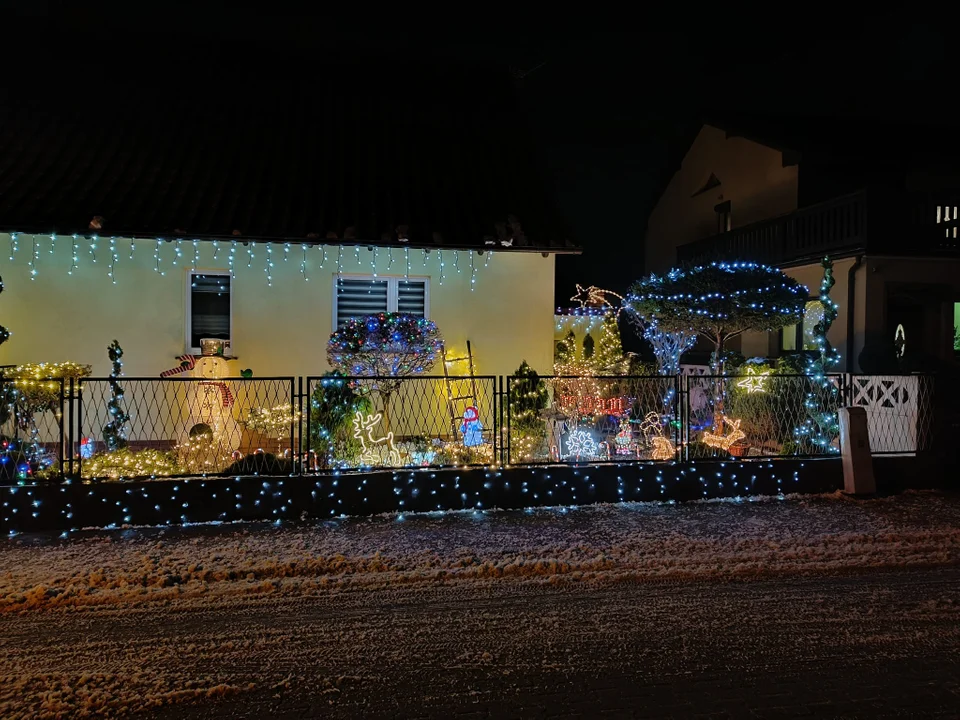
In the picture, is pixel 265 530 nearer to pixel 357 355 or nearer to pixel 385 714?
pixel 357 355

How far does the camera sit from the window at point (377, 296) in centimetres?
1009

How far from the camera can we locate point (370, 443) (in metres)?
8.15

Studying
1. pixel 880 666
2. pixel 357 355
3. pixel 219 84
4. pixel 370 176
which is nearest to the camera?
pixel 880 666

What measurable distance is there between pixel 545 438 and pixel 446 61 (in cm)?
965

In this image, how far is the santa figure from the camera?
8656 millimetres

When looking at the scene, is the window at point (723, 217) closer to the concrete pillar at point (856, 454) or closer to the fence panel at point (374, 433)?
the concrete pillar at point (856, 454)

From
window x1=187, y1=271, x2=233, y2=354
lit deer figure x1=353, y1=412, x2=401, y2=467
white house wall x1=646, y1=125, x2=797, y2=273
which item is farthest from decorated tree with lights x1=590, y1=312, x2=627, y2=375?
window x1=187, y1=271, x2=233, y2=354

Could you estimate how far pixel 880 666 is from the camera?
371 cm

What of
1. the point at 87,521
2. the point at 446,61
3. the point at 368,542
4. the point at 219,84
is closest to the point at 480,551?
the point at 368,542

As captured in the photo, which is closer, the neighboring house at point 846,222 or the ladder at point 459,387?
the ladder at point 459,387

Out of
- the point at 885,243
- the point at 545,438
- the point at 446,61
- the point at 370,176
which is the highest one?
the point at 446,61

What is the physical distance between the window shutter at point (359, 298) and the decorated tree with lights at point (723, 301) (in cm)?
433

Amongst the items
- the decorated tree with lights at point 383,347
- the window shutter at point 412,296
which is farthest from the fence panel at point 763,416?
the window shutter at point 412,296

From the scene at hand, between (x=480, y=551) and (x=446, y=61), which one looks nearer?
(x=480, y=551)
